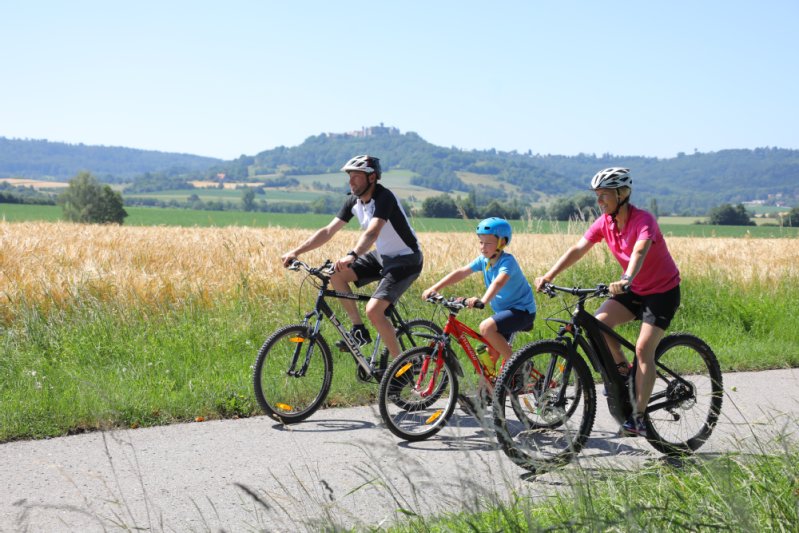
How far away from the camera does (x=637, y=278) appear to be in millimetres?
5910

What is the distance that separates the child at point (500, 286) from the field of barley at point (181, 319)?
5.41 ft

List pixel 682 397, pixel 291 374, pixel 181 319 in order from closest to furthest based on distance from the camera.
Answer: pixel 682 397 < pixel 291 374 < pixel 181 319

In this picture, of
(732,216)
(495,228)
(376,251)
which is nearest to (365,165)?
(376,251)

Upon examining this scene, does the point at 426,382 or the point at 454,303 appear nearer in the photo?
the point at 454,303

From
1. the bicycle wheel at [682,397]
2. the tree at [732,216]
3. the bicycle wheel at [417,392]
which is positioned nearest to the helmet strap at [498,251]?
the bicycle wheel at [417,392]

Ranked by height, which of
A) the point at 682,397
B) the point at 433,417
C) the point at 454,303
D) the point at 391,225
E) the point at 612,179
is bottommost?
the point at 433,417

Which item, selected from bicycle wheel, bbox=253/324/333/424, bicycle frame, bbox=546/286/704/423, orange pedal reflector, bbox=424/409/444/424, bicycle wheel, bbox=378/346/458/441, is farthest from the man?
bicycle frame, bbox=546/286/704/423

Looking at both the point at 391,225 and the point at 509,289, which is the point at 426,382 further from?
the point at 391,225

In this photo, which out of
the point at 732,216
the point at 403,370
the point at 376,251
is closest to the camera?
the point at 403,370

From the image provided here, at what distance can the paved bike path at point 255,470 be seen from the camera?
438cm

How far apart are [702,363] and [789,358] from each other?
3.95 m

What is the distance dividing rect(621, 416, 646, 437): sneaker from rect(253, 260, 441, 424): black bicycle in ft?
5.80

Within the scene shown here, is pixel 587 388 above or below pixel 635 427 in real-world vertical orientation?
above

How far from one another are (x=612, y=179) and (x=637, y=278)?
758mm
